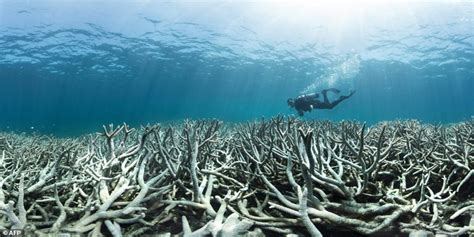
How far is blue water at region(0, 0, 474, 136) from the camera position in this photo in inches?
1070

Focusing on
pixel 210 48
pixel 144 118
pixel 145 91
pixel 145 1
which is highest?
pixel 145 1

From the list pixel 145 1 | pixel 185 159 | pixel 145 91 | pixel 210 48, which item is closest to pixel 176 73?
pixel 210 48

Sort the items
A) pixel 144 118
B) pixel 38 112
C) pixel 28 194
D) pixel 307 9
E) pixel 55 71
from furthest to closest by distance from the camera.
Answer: pixel 144 118
pixel 38 112
pixel 55 71
pixel 307 9
pixel 28 194

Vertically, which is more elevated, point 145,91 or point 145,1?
point 145,1

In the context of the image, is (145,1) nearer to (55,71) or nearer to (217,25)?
(217,25)

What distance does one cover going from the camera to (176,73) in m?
50.2

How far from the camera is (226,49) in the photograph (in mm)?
38031

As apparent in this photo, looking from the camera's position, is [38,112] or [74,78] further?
[38,112]

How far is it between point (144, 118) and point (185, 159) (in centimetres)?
10330

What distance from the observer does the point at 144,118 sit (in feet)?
338

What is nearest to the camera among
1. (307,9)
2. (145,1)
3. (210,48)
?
(145,1)

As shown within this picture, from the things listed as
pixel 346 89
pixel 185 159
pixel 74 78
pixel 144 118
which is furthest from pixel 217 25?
pixel 144 118

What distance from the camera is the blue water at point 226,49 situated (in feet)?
89.1

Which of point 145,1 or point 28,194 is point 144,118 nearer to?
point 145,1
